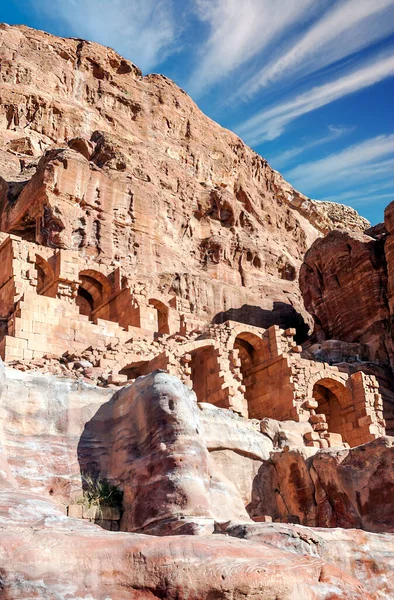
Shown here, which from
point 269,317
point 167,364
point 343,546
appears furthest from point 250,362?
point 343,546

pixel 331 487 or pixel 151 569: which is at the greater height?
pixel 331 487

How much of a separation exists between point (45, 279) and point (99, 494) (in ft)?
63.8

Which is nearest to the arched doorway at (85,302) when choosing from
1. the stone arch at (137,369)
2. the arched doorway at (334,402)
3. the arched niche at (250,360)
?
the arched niche at (250,360)

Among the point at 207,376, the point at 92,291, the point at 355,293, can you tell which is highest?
the point at 355,293

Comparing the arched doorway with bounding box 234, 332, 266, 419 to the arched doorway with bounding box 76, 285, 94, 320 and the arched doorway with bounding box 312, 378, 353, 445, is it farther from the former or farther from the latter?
the arched doorway with bounding box 76, 285, 94, 320

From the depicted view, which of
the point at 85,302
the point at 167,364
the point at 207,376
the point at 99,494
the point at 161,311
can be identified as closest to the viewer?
the point at 99,494

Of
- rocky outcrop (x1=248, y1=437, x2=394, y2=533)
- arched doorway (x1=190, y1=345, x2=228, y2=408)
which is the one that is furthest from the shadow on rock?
rocky outcrop (x1=248, y1=437, x2=394, y2=533)

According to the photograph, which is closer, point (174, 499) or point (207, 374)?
point (174, 499)

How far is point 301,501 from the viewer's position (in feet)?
43.1

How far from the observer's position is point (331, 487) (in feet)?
41.9

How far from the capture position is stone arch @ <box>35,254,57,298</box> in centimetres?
2712

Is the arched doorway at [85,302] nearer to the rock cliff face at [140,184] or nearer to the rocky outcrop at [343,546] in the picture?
the rock cliff face at [140,184]

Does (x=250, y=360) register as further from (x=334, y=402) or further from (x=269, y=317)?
(x=269, y=317)

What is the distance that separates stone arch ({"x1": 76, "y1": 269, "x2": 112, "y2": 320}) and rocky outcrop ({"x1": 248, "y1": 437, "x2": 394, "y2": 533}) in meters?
18.3
